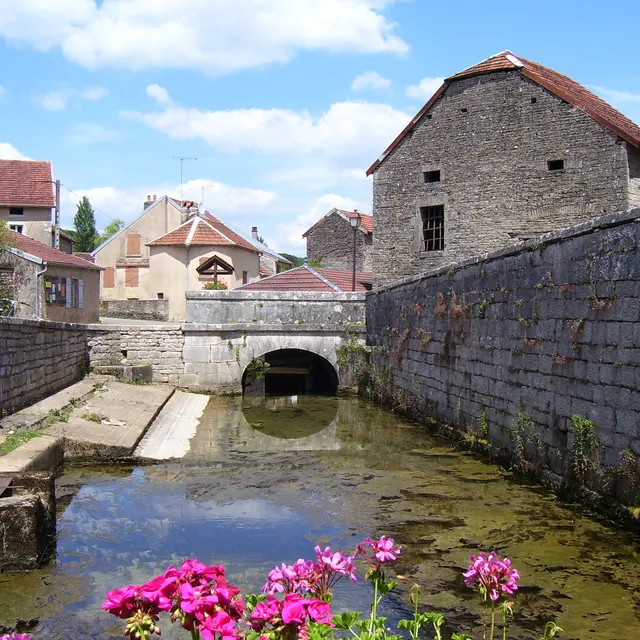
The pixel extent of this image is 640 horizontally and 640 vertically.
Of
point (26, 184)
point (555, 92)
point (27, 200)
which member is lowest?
point (555, 92)

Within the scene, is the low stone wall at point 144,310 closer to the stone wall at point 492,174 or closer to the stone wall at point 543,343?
the stone wall at point 492,174

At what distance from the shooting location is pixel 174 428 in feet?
42.1

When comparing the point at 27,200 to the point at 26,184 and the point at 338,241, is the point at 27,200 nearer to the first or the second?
the point at 26,184

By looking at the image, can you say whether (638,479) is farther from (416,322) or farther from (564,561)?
(416,322)

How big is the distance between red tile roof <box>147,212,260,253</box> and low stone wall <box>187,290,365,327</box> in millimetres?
18403

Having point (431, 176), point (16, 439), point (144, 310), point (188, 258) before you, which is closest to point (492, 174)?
point (431, 176)

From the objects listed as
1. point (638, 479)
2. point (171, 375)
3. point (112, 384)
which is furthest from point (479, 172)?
point (638, 479)

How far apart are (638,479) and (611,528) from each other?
0.51m

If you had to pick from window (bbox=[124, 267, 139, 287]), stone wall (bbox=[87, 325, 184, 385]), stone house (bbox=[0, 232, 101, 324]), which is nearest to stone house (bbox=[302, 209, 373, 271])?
window (bbox=[124, 267, 139, 287])

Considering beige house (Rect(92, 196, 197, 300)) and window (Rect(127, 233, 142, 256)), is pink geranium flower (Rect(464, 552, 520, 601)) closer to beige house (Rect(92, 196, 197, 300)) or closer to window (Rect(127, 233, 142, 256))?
beige house (Rect(92, 196, 197, 300))

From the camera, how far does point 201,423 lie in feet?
45.9

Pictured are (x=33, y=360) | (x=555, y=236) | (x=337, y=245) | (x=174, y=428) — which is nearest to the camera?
(x=555, y=236)

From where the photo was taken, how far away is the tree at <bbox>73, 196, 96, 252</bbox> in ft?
241

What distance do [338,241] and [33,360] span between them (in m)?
26.5
